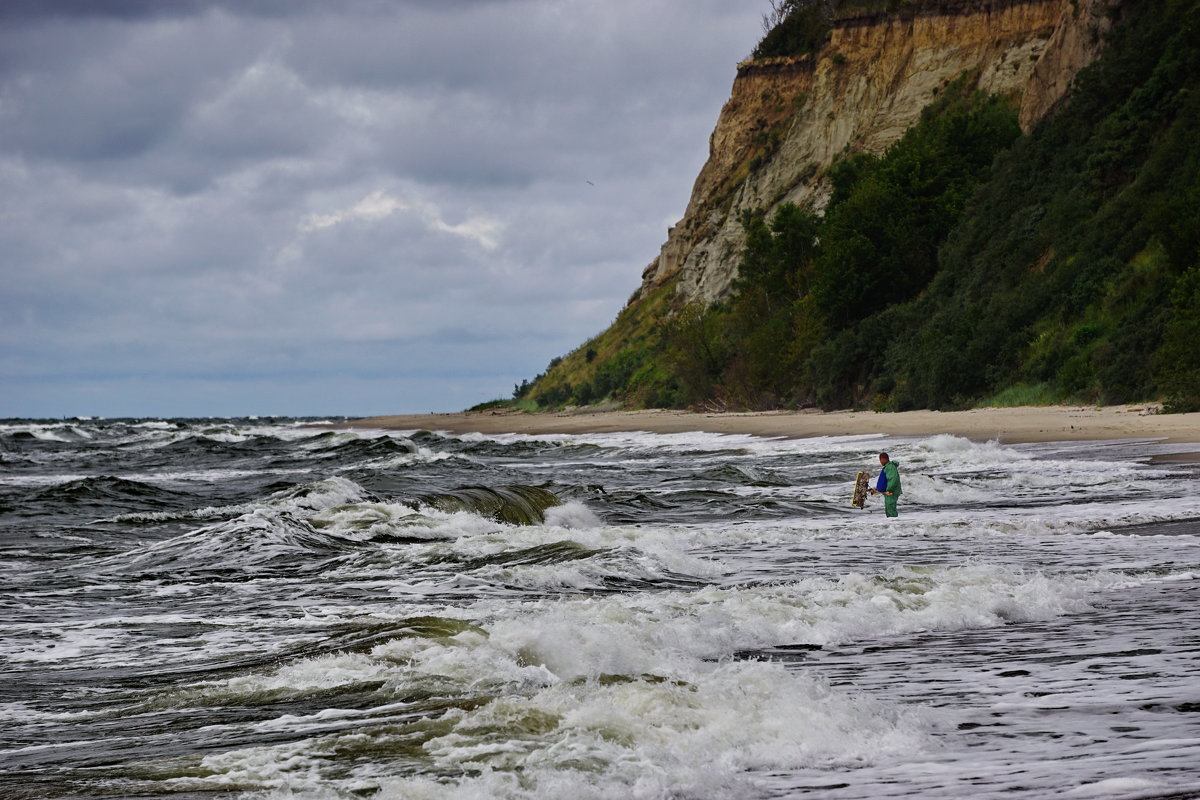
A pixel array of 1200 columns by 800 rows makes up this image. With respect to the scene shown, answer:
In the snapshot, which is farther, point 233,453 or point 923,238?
point 923,238

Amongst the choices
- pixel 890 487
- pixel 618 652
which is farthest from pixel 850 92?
pixel 618 652

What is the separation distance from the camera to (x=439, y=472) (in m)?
28.7

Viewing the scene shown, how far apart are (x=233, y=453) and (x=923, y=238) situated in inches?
1248

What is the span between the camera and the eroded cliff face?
52.1 m

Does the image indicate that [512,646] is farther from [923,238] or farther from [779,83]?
[779,83]

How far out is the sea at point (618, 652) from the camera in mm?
4641

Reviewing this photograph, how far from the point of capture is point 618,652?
6.83m

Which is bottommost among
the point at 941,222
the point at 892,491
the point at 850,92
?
the point at 892,491

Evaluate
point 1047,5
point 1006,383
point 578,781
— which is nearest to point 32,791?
point 578,781

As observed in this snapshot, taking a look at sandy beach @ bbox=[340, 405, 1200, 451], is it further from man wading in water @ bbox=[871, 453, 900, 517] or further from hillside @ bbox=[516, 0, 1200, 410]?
man wading in water @ bbox=[871, 453, 900, 517]

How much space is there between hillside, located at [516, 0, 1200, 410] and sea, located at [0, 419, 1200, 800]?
1734 centimetres

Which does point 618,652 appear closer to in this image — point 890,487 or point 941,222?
point 890,487

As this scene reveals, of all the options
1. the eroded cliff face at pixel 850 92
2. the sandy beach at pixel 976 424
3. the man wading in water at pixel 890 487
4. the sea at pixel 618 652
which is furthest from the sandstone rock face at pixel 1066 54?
A: the man wading in water at pixel 890 487

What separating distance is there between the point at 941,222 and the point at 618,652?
49.8 meters
